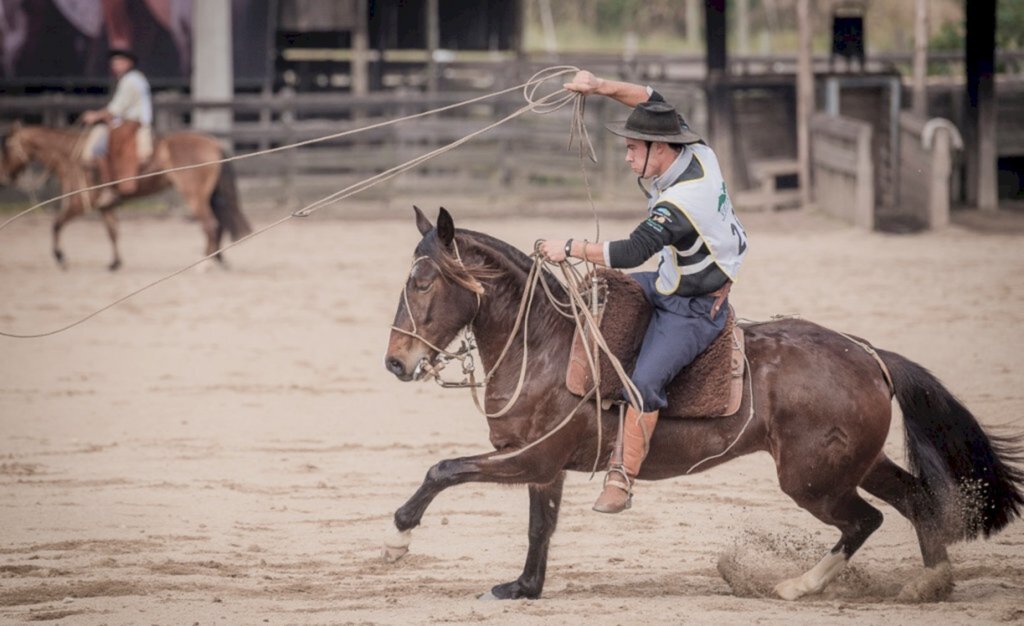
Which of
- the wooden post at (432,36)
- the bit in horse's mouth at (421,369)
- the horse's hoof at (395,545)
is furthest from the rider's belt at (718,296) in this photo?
the wooden post at (432,36)

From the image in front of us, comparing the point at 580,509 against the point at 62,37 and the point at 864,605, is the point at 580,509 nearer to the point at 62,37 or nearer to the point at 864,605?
the point at 864,605

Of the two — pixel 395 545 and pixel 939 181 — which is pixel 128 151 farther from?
pixel 395 545

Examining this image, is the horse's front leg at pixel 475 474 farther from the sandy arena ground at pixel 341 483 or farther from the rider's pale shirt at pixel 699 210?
the rider's pale shirt at pixel 699 210

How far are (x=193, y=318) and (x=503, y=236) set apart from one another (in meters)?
5.16

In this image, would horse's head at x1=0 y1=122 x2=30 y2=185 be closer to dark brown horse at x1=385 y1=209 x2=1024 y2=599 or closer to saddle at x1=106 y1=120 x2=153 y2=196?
saddle at x1=106 y1=120 x2=153 y2=196

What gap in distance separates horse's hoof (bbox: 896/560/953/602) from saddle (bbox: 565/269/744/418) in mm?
1039

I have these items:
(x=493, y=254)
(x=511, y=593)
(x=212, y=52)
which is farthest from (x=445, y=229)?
(x=212, y=52)

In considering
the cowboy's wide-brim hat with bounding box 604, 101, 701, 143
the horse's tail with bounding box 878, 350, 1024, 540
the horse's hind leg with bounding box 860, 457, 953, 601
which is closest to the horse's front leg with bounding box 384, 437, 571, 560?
the cowboy's wide-brim hat with bounding box 604, 101, 701, 143

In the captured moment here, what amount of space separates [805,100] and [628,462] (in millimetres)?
14433

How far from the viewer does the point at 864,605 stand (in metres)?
5.75

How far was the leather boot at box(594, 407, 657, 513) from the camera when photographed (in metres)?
5.70

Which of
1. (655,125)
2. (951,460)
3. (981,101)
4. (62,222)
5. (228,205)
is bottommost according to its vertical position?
(951,460)

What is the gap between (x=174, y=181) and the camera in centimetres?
1669

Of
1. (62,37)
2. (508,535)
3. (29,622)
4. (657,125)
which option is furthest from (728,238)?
(62,37)
